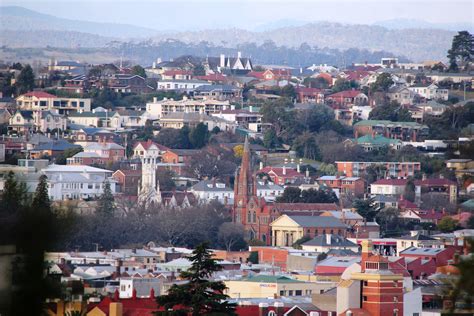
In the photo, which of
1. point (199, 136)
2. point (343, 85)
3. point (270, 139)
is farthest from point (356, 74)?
point (199, 136)

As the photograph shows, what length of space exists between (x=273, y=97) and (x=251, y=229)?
1333 inches

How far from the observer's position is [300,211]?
→ 69.6 metres

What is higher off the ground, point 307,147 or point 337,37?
point 307,147

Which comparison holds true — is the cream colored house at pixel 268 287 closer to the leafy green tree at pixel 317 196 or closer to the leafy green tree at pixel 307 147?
the leafy green tree at pixel 317 196

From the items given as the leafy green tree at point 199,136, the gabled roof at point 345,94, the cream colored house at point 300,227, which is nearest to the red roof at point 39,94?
the leafy green tree at point 199,136

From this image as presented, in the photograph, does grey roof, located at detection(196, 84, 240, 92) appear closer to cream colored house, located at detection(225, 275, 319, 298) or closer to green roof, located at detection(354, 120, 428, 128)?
green roof, located at detection(354, 120, 428, 128)

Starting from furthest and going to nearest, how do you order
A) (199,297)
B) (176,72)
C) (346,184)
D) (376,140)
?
(176,72) < (376,140) < (346,184) < (199,297)

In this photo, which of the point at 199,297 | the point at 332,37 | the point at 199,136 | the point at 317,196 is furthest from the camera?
the point at 332,37

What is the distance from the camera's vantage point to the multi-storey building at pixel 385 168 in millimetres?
80250

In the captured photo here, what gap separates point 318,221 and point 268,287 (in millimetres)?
23078

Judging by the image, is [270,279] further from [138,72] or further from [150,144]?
[138,72]

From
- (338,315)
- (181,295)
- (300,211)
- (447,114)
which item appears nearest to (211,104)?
(447,114)

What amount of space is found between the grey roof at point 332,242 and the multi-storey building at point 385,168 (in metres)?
17.0

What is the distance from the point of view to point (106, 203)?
6531 centimetres
